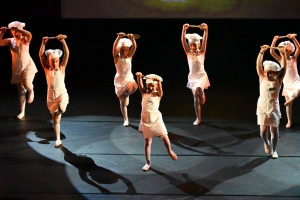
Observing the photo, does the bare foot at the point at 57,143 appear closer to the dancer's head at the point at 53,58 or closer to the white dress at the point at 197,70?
the dancer's head at the point at 53,58

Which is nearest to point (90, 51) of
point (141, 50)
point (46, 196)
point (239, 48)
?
point (141, 50)

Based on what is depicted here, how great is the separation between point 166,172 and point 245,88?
373 centimetres

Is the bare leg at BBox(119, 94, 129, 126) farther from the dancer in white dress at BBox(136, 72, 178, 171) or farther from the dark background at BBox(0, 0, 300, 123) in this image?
the dancer in white dress at BBox(136, 72, 178, 171)

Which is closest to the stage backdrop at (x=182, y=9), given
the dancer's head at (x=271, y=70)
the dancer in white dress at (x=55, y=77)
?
the dancer in white dress at (x=55, y=77)

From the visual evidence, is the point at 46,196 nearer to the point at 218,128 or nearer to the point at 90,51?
the point at 218,128

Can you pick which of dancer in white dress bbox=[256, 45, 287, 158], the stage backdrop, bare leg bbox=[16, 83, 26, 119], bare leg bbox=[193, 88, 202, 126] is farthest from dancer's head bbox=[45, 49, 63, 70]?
the stage backdrop

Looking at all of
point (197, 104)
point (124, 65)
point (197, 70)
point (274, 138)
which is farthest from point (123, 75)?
point (274, 138)

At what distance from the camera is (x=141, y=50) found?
8852 millimetres

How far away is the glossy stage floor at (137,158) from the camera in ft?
13.0

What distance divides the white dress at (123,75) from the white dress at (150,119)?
1.25 meters

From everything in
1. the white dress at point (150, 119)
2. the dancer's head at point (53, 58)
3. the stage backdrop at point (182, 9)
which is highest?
the stage backdrop at point (182, 9)

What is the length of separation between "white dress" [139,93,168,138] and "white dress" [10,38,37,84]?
7.32ft

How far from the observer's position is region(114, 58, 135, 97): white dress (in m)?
5.41

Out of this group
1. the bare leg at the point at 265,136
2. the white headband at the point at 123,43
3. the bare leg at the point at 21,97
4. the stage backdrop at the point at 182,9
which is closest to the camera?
the bare leg at the point at 265,136
